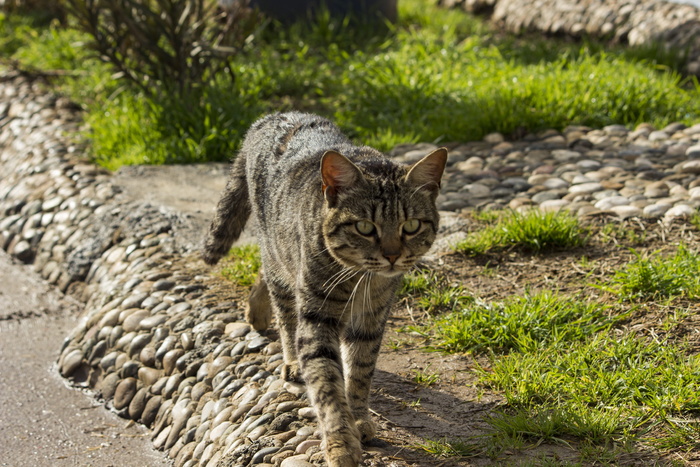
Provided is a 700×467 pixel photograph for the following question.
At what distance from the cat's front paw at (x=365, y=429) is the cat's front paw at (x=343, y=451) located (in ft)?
0.78

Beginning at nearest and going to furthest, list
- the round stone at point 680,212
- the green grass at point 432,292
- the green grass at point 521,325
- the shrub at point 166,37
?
the green grass at point 521,325 → the green grass at point 432,292 → the round stone at point 680,212 → the shrub at point 166,37

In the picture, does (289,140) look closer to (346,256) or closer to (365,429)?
(346,256)

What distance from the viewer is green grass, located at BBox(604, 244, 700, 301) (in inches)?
154

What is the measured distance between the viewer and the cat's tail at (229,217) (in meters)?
4.07

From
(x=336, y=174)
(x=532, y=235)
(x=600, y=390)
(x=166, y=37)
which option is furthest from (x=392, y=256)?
(x=166, y=37)

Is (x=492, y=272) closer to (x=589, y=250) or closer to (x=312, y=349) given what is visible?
(x=589, y=250)

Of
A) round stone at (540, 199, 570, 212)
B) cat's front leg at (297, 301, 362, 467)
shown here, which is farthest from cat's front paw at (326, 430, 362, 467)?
round stone at (540, 199, 570, 212)

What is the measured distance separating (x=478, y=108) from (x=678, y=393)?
360 centimetres

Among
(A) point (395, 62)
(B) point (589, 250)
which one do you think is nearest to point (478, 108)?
(A) point (395, 62)

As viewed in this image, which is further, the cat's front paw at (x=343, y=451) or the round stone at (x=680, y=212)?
the round stone at (x=680, y=212)

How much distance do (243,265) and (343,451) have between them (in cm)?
214

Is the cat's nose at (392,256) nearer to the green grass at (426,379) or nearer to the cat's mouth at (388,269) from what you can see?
Answer: the cat's mouth at (388,269)

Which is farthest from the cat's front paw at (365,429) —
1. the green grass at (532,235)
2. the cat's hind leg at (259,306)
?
the green grass at (532,235)

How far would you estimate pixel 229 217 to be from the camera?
409 centimetres
